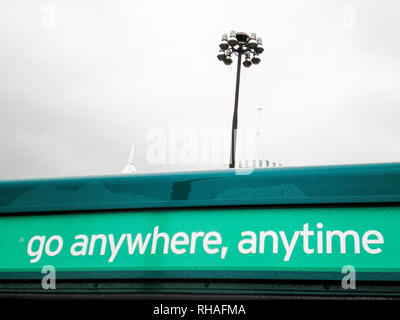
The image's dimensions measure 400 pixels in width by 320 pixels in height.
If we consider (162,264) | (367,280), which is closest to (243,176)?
(162,264)

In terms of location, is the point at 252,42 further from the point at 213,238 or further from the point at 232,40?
the point at 213,238

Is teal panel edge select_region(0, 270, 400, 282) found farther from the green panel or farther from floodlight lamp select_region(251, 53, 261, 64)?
floodlight lamp select_region(251, 53, 261, 64)

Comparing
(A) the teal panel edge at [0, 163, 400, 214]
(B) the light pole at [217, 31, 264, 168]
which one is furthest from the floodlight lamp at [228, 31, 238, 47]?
(A) the teal panel edge at [0, 163, 400, 214]

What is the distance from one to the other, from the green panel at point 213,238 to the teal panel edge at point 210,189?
0.20 ft

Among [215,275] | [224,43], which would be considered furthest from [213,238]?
[224,43]

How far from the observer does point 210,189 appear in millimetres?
2656

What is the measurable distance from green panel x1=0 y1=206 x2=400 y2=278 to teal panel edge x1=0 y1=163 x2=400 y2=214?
0.06 m

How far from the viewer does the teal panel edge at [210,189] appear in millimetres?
2471

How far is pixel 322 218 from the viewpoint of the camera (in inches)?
94.8

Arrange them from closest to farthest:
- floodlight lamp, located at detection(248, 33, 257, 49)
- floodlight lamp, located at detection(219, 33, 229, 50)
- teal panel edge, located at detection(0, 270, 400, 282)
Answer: teal panel edge, located at detection(0, 270, 400, 282)
floodlight lamp, located at detection(248, 33, 257, 49)
floodlight lamp, located at detection(219, 33, 229, 50)

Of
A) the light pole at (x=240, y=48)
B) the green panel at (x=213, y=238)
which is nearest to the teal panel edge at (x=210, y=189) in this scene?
the green panel at (x=213, y=238)

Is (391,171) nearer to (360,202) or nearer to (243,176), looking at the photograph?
(360,202)

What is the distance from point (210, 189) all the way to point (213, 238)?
312 mm

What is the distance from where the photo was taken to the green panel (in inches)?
91.2
